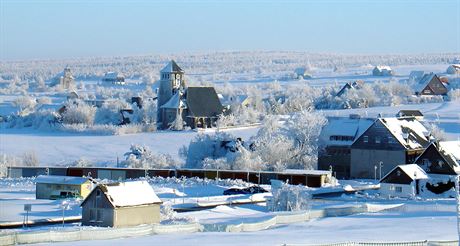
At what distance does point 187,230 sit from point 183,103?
3689cm

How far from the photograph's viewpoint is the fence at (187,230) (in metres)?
19.0

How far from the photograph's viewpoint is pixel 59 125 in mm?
61062

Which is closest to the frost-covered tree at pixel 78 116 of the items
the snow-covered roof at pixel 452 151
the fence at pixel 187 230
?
the snow-covered roof at pixel 452 151

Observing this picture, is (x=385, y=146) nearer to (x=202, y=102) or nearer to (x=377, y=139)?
(x=377, y=139)

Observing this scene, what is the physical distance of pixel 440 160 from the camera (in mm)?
33000

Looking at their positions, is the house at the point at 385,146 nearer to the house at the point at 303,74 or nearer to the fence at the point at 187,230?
the fence at the point at 187,230

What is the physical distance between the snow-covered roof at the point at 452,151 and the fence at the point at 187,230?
543 centimetres

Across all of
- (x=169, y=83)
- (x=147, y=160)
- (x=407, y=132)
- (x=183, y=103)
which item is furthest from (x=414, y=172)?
(x=169, y=83)

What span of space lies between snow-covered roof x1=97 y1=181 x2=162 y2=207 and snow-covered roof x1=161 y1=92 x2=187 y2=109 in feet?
108

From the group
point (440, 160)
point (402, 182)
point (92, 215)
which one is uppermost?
point (440, 160)

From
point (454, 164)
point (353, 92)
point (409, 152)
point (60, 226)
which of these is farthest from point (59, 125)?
point (60, 226)

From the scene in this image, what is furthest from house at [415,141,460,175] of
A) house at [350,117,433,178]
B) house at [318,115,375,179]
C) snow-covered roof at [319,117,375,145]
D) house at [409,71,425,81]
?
house at [409,71,425,81]

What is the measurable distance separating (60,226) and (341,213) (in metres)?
7.84

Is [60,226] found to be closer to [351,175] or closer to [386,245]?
[386,245]
